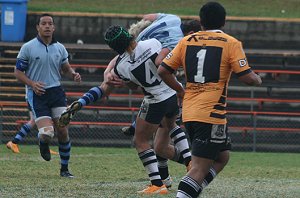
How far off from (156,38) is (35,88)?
197 centimetres

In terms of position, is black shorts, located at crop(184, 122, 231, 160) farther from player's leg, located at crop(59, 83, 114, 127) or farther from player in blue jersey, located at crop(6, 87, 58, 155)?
player in blue jersey, located at crop(6, 87, 58, 155)

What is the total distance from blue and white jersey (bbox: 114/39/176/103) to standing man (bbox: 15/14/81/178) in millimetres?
2472

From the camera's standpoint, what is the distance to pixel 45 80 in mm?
12820

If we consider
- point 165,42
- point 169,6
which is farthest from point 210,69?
point 169,6

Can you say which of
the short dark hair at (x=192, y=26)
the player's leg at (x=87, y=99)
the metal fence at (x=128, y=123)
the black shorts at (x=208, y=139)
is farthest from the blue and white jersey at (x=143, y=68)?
the metal fence at (x=128, y=123)

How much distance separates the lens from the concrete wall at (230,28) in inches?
1017

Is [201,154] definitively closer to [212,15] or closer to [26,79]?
[212,15]

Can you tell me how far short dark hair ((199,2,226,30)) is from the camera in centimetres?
834

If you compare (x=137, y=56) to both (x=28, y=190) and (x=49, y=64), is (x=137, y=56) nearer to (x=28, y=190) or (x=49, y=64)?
(x=28, y=190)

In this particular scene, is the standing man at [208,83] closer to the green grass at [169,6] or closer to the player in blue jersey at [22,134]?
the player in blue jersey at [22,134]

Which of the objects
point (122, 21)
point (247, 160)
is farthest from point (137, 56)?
point (122, 21)

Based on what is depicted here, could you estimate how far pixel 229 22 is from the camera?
25.8 metres

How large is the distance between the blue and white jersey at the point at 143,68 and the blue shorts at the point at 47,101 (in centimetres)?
248

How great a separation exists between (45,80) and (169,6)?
691 inches
